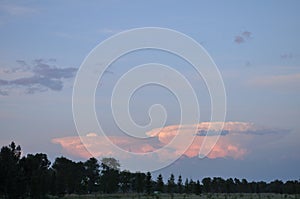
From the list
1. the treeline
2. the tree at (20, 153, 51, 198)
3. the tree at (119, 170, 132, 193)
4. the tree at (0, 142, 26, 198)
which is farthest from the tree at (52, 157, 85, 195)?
the tree at (0, 142, 26, 198)

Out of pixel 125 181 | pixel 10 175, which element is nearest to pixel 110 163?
Result: pixel 125 181

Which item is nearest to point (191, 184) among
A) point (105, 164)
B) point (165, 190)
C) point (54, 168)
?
point (165, 190)

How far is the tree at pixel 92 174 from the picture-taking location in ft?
477

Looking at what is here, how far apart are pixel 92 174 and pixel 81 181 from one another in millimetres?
11248

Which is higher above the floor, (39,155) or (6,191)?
(39,155)

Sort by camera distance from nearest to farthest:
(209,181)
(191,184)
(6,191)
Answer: (6,191) → (191,184) → (209,181)

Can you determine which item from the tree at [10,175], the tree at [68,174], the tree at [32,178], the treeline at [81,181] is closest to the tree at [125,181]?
the treeline at [81,181]

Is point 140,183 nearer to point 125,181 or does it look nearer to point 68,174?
point 125,181

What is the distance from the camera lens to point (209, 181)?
164375 millimetres

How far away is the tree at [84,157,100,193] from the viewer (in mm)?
145250

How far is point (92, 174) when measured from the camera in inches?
5802

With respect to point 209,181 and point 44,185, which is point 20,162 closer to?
point 44,185

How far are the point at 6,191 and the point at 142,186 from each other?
70.1 metres

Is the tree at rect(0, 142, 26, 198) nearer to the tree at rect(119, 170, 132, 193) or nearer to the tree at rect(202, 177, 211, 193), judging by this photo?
the tree at rect(119, 170, 132, 193)
